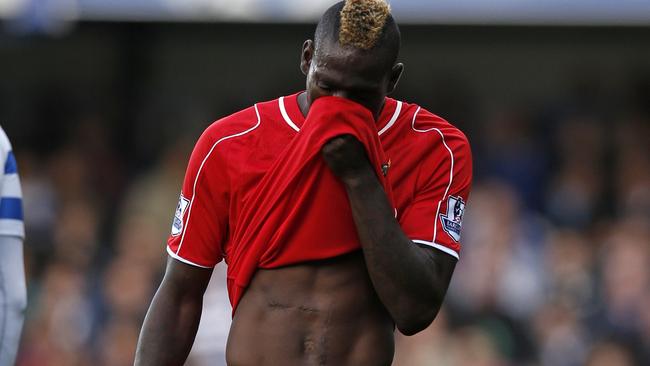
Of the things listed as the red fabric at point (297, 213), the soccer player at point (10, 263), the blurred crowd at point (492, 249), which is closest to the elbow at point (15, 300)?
the soccer player at point (10, 263)

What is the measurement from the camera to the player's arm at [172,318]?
4055 millimetres

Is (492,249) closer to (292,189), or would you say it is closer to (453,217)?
(453,217)

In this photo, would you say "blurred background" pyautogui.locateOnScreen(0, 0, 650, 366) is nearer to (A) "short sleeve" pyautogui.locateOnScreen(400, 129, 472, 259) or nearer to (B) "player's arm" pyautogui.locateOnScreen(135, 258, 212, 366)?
(A) "short sleeve" pyautogui.locateOnScreen(400, 129, 472, 259)

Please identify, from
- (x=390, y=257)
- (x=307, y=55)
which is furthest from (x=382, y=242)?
(x=307, y=55)

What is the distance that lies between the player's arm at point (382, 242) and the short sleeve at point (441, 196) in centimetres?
13

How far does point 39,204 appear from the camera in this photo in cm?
1149

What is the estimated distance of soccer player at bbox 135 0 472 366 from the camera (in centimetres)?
371

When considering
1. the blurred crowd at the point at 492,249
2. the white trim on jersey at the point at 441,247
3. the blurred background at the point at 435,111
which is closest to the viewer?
the white trim on jersey at the point at 441,247

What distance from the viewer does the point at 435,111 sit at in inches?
462

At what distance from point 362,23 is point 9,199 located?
1731 mm

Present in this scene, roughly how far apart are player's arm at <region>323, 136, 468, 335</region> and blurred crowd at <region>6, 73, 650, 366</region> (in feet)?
17.2

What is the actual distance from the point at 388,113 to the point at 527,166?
6.99 meters

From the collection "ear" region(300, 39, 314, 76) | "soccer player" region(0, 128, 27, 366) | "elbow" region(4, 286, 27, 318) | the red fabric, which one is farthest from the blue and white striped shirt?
Answer: "ear" region(300, 39, 314, 76)

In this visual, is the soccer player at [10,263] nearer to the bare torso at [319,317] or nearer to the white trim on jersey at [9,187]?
the white trim on jersey at [9,187]
